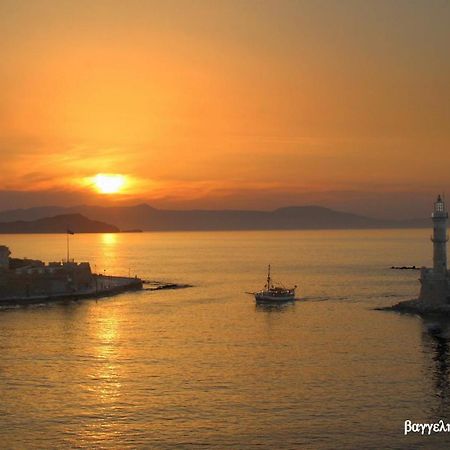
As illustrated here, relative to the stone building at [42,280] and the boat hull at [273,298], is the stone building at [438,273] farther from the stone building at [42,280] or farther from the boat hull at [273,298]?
the stone building at [42,280]

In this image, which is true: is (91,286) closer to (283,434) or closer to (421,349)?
(421,349)

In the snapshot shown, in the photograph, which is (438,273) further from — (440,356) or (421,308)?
(440,356)

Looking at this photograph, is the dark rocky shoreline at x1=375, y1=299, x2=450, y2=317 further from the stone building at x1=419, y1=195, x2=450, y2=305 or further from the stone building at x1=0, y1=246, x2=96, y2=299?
the stone building at x1=0, y1=246, x2=96, y2=299

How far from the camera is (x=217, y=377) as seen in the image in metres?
48.6

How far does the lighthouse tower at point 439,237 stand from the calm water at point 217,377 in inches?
296

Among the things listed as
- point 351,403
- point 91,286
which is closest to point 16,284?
point 91,286

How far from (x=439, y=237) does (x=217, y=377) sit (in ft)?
136


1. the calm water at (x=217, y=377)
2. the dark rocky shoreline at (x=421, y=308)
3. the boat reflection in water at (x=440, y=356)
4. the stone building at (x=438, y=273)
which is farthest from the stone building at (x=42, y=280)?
the boat reflection in water at (x=440, y=356)

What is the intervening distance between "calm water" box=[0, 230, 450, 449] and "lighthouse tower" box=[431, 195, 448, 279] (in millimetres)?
7523

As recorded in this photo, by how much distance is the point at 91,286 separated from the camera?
106500 millimetres

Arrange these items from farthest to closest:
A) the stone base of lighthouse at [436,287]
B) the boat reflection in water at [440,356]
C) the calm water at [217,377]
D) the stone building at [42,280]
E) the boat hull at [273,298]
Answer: the boat hull at [273,298] → the stone building at [42,280] → the stone base of lighthouse at [436,287] → the boat reflection in water at [440,356] → the calm water at [217,377]

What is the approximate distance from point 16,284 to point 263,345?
4436cm

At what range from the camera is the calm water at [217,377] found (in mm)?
37000

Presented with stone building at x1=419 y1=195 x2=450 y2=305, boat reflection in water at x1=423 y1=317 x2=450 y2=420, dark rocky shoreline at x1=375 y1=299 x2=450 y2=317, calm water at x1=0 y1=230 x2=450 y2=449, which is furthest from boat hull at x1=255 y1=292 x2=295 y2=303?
boat reflection in water at x1=423 y1=317 x2=450 y2=420
